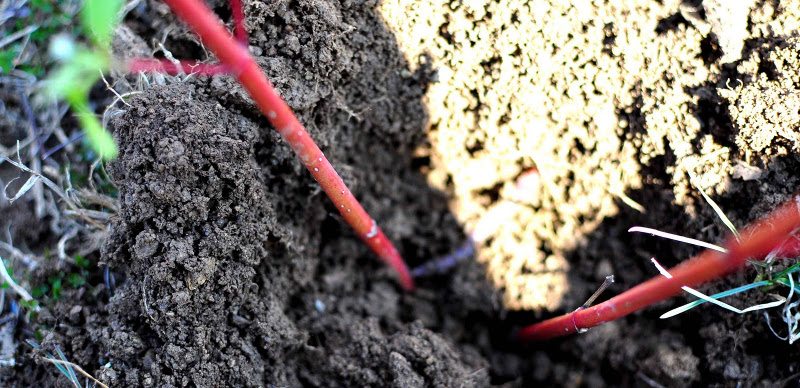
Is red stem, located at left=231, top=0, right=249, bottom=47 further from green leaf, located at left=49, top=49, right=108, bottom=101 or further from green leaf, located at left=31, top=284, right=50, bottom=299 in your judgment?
green leaf, located at left=31, top=284, right=50, bottom=299

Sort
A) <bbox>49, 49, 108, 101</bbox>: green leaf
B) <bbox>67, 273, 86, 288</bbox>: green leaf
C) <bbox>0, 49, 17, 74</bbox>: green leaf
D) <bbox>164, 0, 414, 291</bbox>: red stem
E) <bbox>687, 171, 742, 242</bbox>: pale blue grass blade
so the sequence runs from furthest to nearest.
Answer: <bbox>0, 49, 17, 74</bbox>: green leaf < <bbox>67, 273, 86, 288</bbox>: green leaf < <bbox>687, 171, 742, 242</bbox>: pale blue grass blade < <bbox>164, 0, 414, 291</bbox>: red stem < <bbox>49, 49, 108, 101</bbox>: green leaf

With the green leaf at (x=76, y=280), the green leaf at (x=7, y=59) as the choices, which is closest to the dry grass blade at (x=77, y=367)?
the green leaf at (x=76, y=280)

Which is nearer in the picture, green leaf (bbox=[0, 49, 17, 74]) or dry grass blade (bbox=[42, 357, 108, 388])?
dry grass blade (bbox=[42, 357, 108, 388])

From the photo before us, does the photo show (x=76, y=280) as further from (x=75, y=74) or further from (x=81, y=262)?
(x=75, y=74)

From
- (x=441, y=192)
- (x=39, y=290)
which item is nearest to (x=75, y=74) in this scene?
(x=39, y=290)

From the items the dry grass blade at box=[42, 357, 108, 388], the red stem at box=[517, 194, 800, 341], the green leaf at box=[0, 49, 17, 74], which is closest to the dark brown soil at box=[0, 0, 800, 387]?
the dry grass blade at box=[42, 357, 108, 388]

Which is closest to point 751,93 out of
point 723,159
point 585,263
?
point 723,159

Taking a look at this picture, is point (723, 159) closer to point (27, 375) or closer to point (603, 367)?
point (603, 367)
